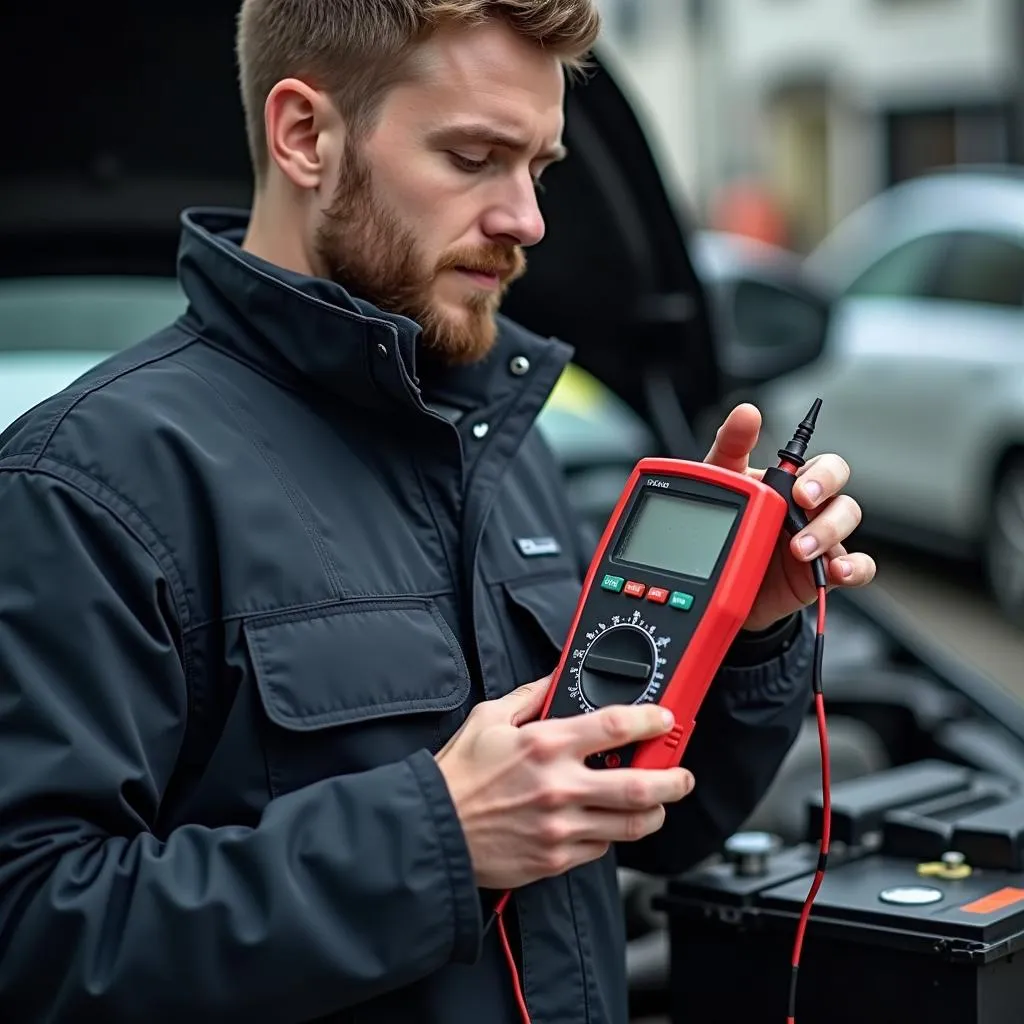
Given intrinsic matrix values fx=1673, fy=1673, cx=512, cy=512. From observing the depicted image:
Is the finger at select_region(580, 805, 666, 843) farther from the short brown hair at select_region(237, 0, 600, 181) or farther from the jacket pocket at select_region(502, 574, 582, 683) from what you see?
the short brown hair at select_region(237, 0, 600, 181)

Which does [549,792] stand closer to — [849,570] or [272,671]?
[272,671]

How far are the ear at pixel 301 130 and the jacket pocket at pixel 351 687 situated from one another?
521 millimetres

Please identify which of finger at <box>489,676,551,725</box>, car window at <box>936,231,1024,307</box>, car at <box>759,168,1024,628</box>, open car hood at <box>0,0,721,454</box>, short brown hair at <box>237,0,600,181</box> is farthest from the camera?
car window at <box>936,231,1024,307</box>

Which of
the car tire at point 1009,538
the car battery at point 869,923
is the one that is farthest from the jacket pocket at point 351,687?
the car tire at point 1009,538

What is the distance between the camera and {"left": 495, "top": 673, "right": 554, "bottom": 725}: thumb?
5.26ft

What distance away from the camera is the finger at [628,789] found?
1.49 m

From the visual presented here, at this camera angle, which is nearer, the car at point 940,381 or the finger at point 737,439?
the finger at point 737,439

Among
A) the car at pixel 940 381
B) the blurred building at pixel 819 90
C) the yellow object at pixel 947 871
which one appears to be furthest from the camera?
the blurred building at pixel 819 90

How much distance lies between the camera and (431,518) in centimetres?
187

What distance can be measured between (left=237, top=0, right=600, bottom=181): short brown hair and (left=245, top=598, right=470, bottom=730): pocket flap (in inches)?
22.3

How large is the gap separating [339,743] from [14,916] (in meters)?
0.35

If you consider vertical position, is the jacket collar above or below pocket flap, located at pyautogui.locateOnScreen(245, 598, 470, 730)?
above

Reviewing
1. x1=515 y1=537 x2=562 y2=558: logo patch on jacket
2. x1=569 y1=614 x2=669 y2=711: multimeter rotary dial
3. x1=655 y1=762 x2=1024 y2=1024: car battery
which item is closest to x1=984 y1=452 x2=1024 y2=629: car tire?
x1=655 y1=762 x2=1024 y2=1024: car battery

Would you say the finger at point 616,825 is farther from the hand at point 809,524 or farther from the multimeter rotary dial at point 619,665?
the hand at point 809,524
